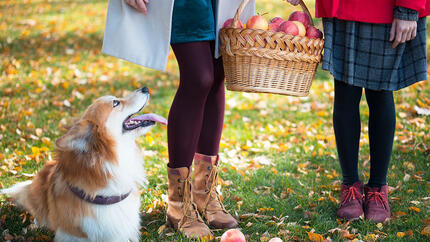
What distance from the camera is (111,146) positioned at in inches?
90.9

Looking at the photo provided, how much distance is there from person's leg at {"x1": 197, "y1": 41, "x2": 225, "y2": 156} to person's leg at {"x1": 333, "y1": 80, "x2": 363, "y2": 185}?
2.23ft

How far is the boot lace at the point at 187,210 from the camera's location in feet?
8.52

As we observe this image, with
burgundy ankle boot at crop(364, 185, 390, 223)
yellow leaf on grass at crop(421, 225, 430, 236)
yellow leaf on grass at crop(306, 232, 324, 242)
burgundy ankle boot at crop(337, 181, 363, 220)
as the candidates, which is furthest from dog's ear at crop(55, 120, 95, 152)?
yellow leaf on grass at crop(421, 225, 430, 236)

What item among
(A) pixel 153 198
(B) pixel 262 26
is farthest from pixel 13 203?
(B) pixel 262 26

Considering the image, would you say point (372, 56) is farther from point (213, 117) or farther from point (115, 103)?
point (115, 103)

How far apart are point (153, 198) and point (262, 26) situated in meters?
1.44

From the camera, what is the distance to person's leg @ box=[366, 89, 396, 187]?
265 cm

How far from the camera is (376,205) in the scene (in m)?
2.76

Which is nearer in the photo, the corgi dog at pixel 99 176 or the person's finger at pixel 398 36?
the corgi dog at pixel 99 176

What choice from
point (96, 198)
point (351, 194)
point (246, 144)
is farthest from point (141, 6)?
point (246, 144)

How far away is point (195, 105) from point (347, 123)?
0.94 m

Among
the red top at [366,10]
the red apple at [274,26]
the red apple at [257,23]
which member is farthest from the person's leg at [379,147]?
the red apple at [257,23]

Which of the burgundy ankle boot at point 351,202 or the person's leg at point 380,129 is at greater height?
the person's leg at point 380,129

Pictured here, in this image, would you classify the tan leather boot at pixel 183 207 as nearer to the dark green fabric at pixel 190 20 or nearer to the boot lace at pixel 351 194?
the dark green fabric at pixel 190 20
